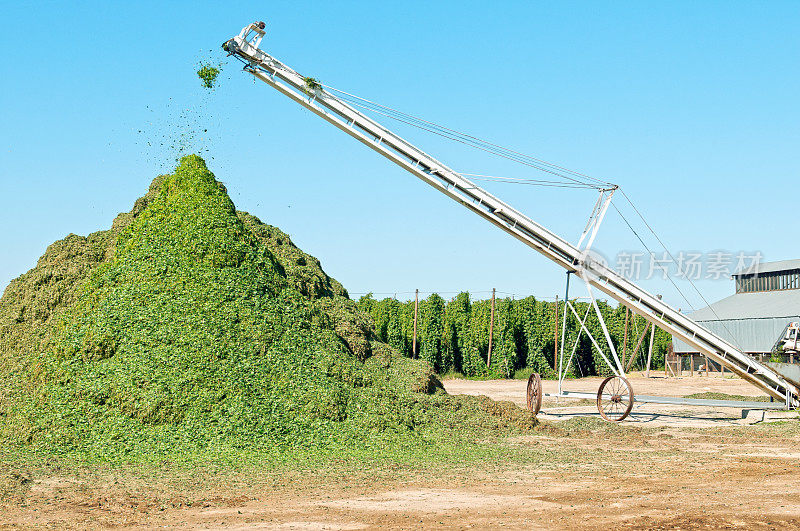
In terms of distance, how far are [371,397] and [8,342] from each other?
7527mm

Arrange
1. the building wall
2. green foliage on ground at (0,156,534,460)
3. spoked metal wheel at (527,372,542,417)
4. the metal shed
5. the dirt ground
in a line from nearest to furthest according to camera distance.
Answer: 1. the dirt ground
2. green foliage on ground at (0,156,534,460)
3. spoked metal wheel at (527,372,542,417)
4. the building wall
5. the metal shed

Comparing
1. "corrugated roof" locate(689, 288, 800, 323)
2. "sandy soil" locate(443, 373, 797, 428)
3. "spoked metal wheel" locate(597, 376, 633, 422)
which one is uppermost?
"corrugated roof" locate(689, 288, 800, 323)

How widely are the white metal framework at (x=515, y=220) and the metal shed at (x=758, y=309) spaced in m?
18.9

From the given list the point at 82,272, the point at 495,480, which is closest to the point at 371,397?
the point at 495,480

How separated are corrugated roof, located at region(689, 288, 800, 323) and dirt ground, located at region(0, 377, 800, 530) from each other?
27.6 metres

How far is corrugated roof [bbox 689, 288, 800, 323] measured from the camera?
124 feet

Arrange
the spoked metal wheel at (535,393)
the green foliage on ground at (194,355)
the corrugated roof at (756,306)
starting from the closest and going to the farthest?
the green foliage on ground at (194,355) → the spoked metal wheel at (535,393) → the corrugated roof at (756,306)

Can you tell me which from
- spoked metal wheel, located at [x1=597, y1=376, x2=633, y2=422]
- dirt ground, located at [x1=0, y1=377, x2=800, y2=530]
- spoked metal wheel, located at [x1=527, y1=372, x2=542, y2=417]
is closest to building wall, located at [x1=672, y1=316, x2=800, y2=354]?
spoked metal wheel, located at [x1=597, y1=376, x2=633, y2=422]

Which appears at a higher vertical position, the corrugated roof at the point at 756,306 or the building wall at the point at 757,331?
the corrugated roof at the point at 756,306

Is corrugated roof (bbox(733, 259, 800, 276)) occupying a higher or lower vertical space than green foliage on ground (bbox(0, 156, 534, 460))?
higher

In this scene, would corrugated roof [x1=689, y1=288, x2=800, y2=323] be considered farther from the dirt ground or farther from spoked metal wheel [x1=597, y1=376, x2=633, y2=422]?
the dirt ground

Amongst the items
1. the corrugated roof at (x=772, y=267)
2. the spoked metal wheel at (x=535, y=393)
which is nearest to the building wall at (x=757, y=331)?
the corrugated roof at (x=772, y=267)

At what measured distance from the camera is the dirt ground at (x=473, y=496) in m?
7.79

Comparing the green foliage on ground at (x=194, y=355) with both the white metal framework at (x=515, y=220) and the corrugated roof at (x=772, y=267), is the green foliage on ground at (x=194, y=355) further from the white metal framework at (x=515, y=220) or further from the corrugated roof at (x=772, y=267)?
the corrugated roof at (x=772, y=267)
